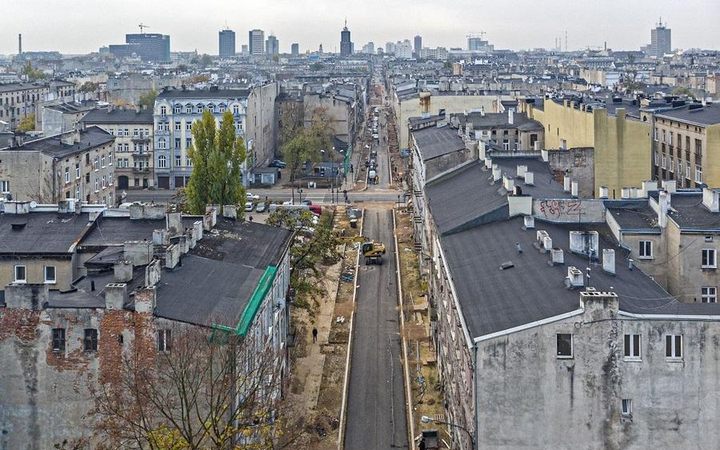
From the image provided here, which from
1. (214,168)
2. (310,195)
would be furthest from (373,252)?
(310,195)

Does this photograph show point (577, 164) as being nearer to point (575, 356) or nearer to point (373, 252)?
point (373, 252)

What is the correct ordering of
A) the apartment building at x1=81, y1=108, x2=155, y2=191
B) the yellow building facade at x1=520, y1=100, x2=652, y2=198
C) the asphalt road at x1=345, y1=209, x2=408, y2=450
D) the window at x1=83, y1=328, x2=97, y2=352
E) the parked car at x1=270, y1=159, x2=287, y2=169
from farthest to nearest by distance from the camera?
the parked car at x1=270, y1=159, x2=287, y2=169, the apartment building at x1=81, y1=108, x2=155, y2=191, the yellow building facade at x1=520, y1=100, x2=652, y2=198, the asphalt road at x1=345, y1=209, x2=408, y2=450, the window at x1=83, y1=328, x2=97, y2=352

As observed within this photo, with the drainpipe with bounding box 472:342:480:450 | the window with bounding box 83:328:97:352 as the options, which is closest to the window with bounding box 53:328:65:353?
the window with bounding box 83:328:97:352

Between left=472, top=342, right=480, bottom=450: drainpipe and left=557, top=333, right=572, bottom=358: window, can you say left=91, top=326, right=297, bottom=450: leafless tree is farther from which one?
left=557, top=333, right=572, bottom=358: window

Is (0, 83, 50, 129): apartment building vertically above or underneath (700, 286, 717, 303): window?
above

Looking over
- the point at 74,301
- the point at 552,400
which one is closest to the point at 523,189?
the point at 552,400

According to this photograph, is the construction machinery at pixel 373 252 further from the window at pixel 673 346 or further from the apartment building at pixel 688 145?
the window at pixel 673 346
